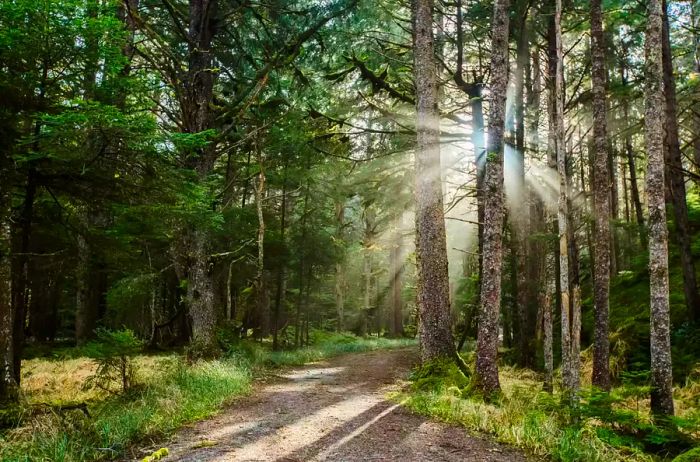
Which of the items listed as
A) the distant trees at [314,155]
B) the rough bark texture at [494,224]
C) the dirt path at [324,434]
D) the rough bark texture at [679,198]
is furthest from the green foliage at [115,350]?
the rough bark texture at [679,198]

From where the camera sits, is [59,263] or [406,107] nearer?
[59,263]

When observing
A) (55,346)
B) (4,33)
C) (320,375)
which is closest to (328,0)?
(4,33)

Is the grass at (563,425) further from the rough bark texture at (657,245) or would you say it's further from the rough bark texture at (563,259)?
the rough bark texture at (563,259)

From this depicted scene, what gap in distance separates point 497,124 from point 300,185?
12.9 meters

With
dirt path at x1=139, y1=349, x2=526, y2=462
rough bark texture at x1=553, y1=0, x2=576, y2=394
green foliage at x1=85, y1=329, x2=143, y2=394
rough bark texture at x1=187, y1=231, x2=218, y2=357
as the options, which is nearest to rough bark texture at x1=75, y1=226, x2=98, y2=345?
rough bark texture at x1=187, y1=231, x2=218, y2=357

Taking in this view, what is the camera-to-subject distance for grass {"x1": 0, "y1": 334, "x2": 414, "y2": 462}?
5.00m

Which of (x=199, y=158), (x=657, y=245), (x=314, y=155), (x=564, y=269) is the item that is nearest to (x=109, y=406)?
(x=199, y=158)

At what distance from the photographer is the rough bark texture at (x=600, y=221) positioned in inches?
376

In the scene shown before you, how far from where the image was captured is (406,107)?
16.0 m

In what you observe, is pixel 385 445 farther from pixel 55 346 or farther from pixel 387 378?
pixel 55 346

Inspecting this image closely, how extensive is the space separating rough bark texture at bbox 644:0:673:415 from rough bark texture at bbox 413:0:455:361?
12.6 feet

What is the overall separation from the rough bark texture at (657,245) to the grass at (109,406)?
7.31m

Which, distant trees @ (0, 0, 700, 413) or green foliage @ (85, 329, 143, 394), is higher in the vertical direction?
distant trees @ (0, 0, 700, 413)

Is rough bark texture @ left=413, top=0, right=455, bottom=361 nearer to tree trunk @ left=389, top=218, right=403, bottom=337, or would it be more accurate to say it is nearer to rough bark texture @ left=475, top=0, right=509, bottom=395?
rough bark texture @ left=475, top=0, right=509, bottom=395
